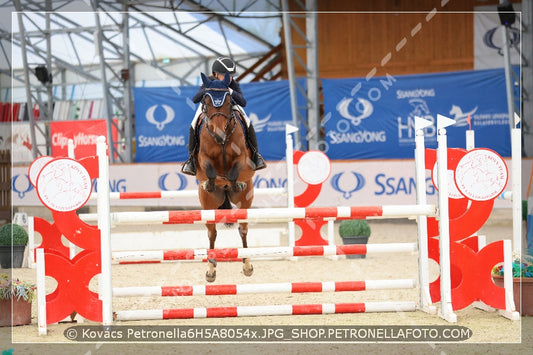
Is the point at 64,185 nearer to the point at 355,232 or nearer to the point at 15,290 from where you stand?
the point at 15,290

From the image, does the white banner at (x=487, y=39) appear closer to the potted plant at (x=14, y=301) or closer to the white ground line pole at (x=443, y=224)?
the white ground line pole at (x=443, y=224)

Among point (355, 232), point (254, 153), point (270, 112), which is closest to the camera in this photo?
point (254, 153)

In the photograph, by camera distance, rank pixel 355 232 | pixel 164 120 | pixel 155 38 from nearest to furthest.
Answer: pixel 355 232 < pixel 164 120 < pixel 155 38

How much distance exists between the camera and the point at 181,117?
1512cm

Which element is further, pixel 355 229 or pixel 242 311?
pixel 355 229

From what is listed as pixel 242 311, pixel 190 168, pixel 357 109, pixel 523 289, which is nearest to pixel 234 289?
pixel 242 311

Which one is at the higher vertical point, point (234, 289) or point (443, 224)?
point (443, 224)

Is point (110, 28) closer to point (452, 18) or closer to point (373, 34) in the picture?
point (373, 34)

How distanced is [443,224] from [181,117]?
11.3m

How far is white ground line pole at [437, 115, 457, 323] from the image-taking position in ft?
14.3

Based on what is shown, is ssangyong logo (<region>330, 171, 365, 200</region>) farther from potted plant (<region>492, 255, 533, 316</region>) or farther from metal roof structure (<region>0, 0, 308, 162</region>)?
potted plant (<region>492, 255, 533, 316</region>)

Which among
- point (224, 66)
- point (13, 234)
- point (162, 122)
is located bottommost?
point (13, 234)

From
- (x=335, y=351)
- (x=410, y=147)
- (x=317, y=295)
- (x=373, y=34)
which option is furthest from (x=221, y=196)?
(x=373, y=34)

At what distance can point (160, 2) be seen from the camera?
18000mm
